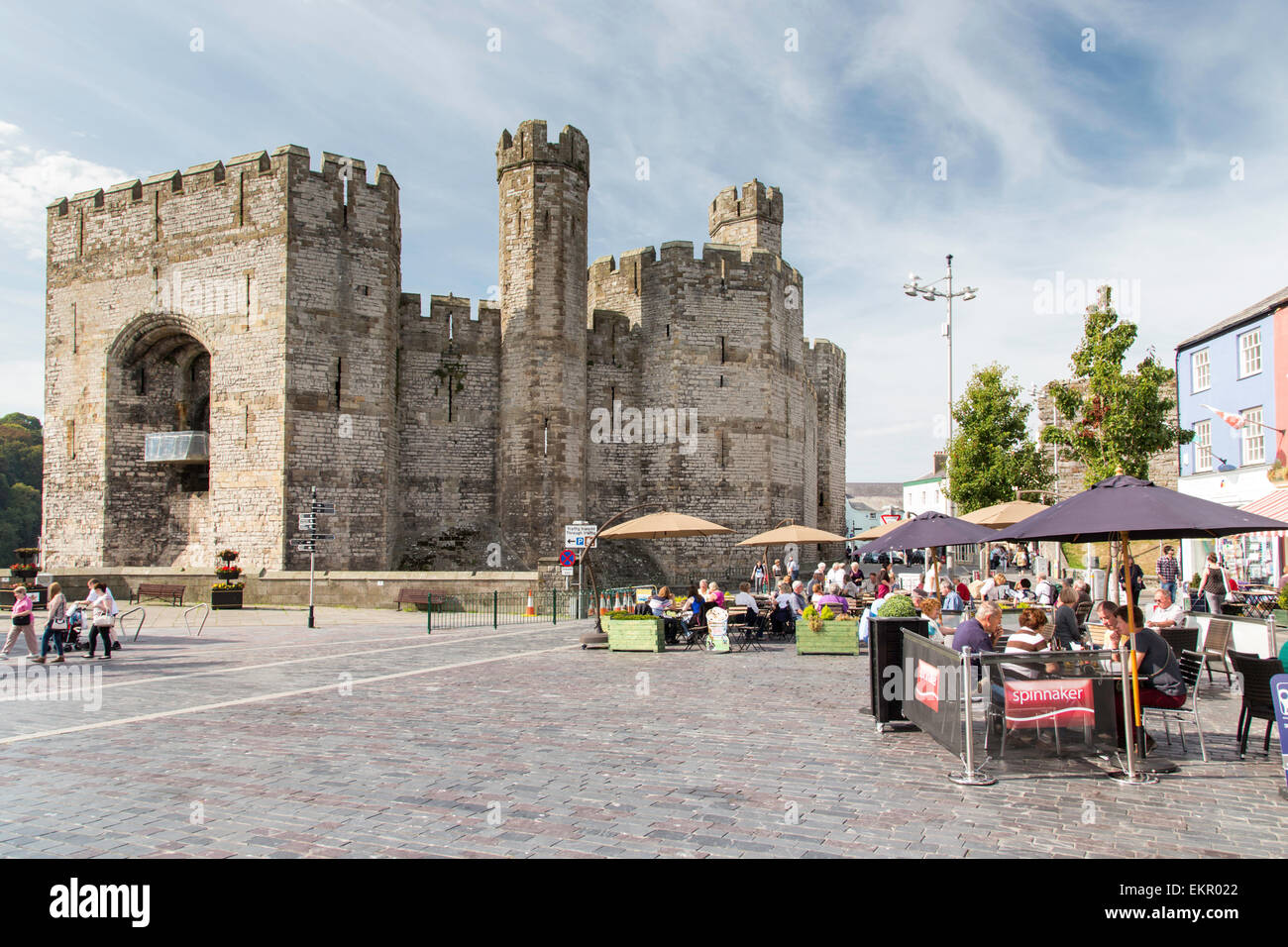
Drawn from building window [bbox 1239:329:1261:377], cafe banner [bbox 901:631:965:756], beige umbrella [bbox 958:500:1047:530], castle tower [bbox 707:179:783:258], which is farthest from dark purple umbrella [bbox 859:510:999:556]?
castle tower [bbox 707:179:783:258]

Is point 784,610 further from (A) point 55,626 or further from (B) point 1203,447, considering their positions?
(B) point 1203,447

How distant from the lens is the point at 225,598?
2355 centimetres

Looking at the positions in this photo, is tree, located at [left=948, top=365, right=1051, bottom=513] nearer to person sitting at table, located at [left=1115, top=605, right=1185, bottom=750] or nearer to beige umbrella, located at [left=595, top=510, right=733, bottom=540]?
beige umbrella, located at [left=595, top=510, right=733, bottom=540]

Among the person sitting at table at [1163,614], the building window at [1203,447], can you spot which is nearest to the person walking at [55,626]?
the person sitting at table at [1163,614]

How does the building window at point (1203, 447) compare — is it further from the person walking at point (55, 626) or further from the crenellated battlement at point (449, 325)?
the person walking at point (55, 626)

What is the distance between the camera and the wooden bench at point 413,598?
76.3 ft

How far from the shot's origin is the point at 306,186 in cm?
2711

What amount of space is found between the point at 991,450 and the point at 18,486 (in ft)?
211

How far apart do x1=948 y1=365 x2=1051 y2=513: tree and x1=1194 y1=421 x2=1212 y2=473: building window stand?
16.4ft

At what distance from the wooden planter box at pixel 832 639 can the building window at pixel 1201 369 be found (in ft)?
67.0

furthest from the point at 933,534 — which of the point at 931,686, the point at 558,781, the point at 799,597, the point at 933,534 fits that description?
the point at 558,781

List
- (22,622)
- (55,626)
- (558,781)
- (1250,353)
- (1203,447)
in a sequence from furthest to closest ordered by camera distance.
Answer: (1203,447) → (1250,353) → (55,626) → (22,622) → (558,781)

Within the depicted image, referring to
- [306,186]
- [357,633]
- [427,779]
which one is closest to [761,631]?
[357,633]

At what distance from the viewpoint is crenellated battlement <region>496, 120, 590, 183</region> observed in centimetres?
2909
